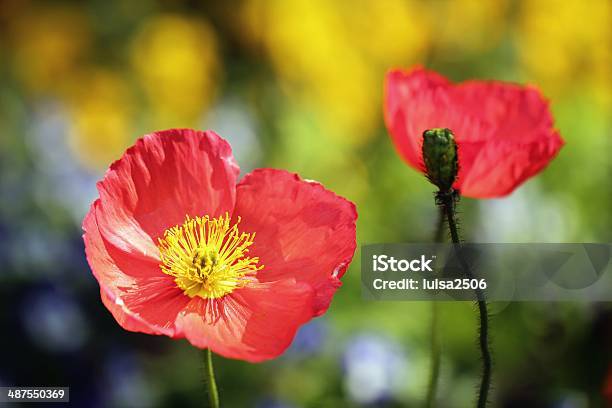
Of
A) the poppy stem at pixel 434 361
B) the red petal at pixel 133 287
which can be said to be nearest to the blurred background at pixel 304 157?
the poppy stem at pixel 434 361

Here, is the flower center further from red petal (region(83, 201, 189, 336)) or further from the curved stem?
the curved stem

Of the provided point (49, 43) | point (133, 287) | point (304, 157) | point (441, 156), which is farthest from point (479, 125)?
point (49, 43)

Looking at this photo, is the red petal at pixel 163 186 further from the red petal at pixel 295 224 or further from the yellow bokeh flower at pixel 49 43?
the yellow bokeh flower at pixel 49 43

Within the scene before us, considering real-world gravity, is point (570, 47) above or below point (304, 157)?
above

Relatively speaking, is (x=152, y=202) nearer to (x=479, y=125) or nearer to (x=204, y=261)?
(x=204, y=261)

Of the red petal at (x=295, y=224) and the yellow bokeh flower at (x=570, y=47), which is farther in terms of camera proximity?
the yellow bokeh flower at (x=570, y=47)

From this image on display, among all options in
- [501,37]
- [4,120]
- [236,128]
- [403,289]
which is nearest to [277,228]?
[403,289]
